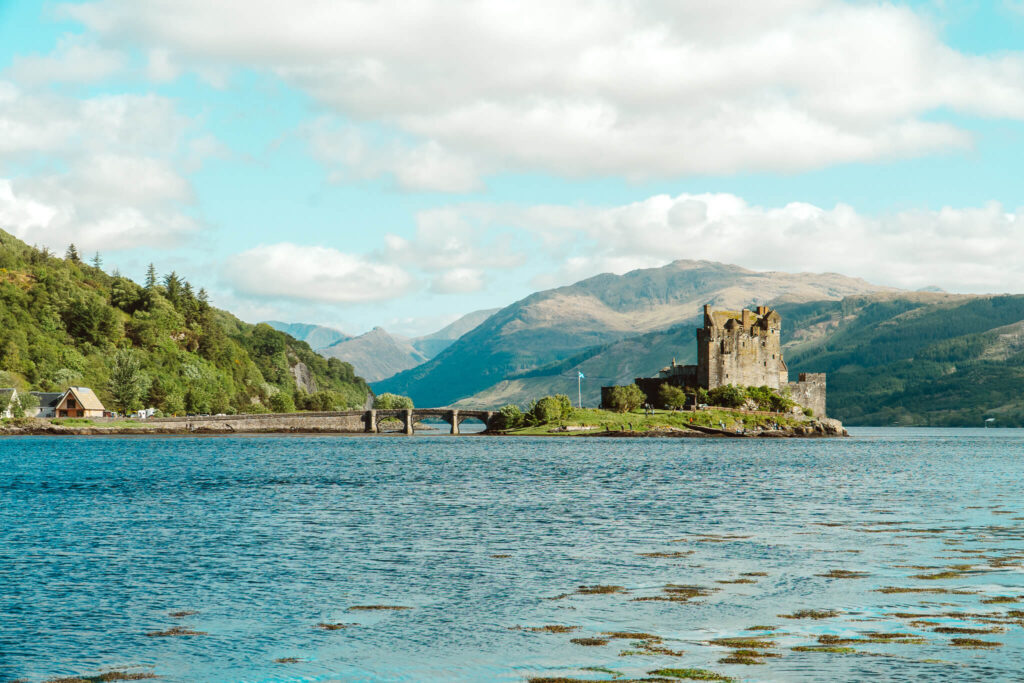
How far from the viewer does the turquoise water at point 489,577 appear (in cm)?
2305

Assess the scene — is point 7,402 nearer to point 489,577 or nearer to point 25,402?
point 25,402

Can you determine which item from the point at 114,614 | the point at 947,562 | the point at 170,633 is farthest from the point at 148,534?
the point at 947,562

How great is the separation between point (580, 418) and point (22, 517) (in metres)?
149

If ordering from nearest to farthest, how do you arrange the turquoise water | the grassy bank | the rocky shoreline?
the turquoise water
the rocky shoreline
the grassy bank

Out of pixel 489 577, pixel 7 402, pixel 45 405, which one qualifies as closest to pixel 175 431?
pixel 45 405

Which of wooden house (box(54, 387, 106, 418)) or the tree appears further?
wooden house (box(54, 387, 106, 418))

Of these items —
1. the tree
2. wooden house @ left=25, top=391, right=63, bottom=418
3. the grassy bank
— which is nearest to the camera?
the tree

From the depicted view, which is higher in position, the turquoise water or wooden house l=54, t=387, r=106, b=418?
wooden house l=54, t=387, r=106, b=418

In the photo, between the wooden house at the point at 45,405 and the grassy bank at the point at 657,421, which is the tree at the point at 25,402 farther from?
the grassy bank at the point at 657,421

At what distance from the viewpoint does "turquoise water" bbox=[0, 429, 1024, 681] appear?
23.0 meters

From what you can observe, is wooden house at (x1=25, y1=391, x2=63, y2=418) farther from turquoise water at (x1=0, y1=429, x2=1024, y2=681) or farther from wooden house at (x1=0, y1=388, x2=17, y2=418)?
turquoise water at (x1=0, y1=429, x2=1024, y2=681)

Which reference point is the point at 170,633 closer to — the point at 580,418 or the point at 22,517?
the point at 22,517

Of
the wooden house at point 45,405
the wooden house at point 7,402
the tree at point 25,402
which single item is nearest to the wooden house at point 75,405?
the wooden house at point 45,405

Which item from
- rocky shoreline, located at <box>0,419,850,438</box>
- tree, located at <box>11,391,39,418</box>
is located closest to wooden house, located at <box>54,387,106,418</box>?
tree, located at <box>11,391,39,418</box>
